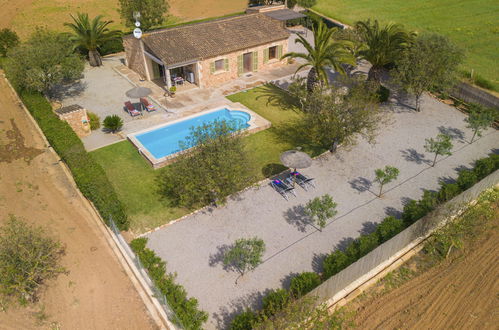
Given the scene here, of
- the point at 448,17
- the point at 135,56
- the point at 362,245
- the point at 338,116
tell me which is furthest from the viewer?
the point at 448,17

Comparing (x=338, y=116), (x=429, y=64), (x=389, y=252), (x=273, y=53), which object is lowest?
(x=389, y=252)

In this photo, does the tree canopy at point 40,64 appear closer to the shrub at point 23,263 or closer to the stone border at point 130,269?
the stone border at point 130,269

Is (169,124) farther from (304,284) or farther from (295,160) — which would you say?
(304,284)

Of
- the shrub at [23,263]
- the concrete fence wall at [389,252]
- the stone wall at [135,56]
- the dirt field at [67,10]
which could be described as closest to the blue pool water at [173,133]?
the stone wall at [135,56]

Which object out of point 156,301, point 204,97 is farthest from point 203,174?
point 204,97

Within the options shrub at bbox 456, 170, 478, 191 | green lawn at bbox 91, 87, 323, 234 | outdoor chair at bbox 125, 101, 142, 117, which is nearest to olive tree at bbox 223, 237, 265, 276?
green lawn at bbox 91, 87, 323, 234

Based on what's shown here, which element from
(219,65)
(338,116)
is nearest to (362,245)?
(338,116)

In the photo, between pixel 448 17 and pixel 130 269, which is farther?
pixel 448 17
